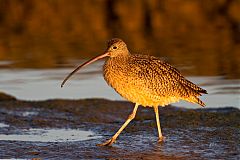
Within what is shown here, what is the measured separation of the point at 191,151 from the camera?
1034 cm

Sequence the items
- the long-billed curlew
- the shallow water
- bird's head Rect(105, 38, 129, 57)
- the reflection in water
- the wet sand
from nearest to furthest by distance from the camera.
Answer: the wet sand
the long-billed curlew
bird's head Rect(105, 38, 129, 57)
the shallow water
the reflection in water

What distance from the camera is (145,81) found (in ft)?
35.9

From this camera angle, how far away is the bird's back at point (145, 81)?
1088cm

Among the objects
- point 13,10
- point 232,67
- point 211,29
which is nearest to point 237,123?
point 232,67

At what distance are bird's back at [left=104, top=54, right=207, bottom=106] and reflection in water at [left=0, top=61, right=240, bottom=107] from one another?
117 inches

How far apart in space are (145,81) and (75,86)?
18.9 feet

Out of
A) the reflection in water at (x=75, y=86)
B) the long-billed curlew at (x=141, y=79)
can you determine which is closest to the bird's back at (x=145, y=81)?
the long-billed curlew at (x=141, y=79)

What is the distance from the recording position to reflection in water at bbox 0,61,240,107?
14.9 m

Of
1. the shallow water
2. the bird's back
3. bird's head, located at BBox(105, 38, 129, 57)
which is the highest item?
bird's head, located at BBox(105, 38, 129, 57)

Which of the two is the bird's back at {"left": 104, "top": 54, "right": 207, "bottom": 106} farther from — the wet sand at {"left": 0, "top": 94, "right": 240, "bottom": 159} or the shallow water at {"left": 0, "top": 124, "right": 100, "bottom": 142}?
the shallow water at {"left": 0, "top": 124, "right": 100, "bottom": 142}

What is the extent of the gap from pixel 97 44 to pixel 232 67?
17.5 feet

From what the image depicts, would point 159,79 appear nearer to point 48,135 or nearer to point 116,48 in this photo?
point 116,48

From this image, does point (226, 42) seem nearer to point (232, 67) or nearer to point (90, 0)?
point (232, 67)

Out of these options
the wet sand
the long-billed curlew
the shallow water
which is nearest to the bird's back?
the long-billed curlew
